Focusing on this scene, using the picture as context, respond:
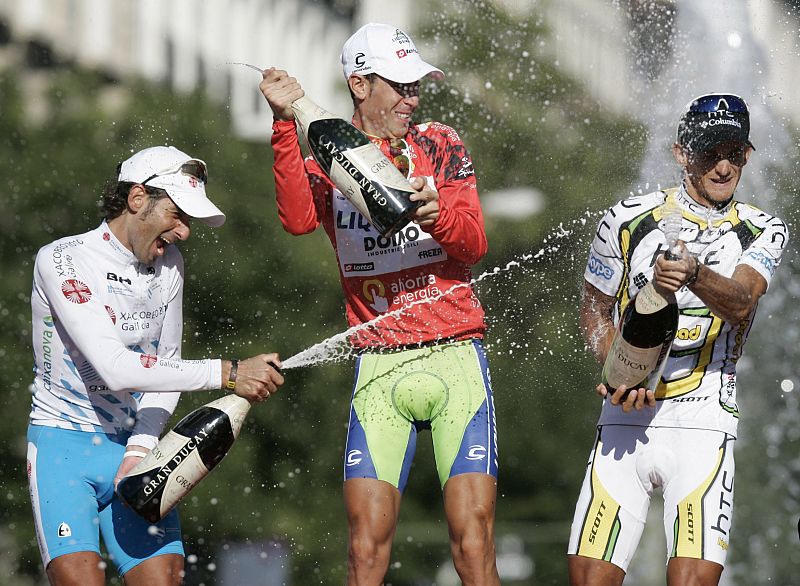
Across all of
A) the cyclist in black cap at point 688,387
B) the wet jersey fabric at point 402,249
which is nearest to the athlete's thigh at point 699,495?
the cyclist in black cap at point 688,387

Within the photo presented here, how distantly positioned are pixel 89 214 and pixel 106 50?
2806mm

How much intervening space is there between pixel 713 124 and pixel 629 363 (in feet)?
3.31

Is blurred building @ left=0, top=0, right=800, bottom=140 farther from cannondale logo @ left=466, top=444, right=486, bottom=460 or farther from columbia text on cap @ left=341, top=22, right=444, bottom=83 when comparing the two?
cannondale logo @ left=466, top=444, right=486, bottom=460

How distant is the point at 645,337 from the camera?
4.72m

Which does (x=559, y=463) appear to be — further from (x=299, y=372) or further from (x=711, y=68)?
(x=711, y=68)

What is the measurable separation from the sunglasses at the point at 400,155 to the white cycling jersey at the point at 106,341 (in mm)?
1043

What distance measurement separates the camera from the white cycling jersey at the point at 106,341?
200 inches

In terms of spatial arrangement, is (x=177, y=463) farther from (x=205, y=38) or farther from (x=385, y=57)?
(x=205, y=38)

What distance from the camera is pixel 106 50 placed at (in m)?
12.8

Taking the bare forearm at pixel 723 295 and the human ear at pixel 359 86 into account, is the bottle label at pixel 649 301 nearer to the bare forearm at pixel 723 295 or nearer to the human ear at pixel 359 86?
the bare forearm at pixel 723 295

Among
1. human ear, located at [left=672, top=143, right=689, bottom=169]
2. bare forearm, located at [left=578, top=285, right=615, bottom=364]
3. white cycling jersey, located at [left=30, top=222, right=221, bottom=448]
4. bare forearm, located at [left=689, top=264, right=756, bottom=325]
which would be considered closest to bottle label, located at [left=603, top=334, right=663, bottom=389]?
bare forearm, located at [left=689, top=264, right=756, bottom=325]

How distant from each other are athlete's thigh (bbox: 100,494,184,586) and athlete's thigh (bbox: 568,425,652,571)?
160cm

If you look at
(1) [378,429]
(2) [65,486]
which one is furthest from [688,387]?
(2) [65,486]

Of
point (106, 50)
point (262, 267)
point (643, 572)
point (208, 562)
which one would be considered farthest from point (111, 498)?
point (106, 50)
